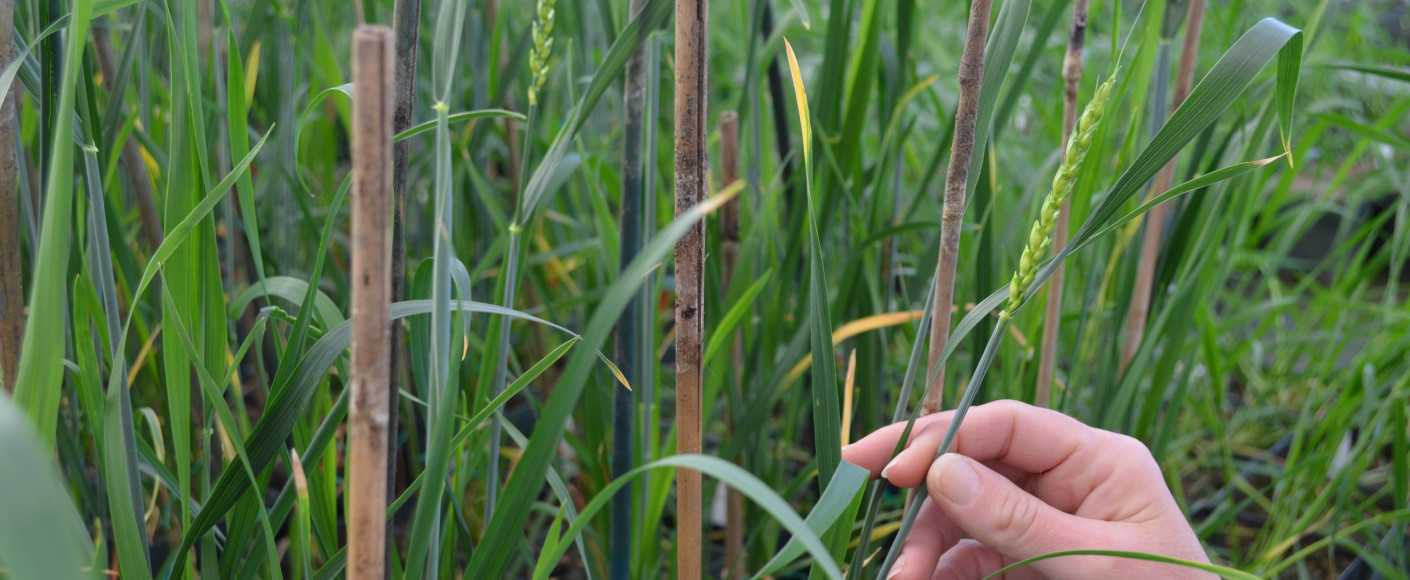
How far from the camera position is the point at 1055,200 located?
0.35 meters

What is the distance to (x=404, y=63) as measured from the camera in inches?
15.5

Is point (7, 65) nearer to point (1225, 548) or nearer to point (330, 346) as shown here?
point (330, 346)

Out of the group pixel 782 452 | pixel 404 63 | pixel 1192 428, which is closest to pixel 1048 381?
pixel 782 452

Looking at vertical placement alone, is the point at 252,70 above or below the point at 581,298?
above

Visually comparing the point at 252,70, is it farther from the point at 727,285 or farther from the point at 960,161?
the point at 960,161

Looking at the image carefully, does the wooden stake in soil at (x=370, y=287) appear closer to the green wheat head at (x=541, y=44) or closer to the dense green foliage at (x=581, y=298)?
the dense green foliage at (x=581, y=298)

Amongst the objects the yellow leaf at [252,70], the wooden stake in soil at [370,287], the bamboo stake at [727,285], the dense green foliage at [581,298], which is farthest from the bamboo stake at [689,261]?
the yellow leaf at [252,70]

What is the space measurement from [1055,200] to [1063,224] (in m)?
0.31

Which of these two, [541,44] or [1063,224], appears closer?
[541,44]

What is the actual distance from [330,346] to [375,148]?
0.18 metres

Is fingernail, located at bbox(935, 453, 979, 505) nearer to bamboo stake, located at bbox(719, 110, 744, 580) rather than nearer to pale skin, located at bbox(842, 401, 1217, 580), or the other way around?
pale skin, located at bbox(842, 401, 1217, 580)

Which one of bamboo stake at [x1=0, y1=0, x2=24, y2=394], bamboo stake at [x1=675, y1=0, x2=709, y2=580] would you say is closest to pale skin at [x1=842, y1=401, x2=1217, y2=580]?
bamboo stake at [x1=675, y1=0, x2=709, y2=580]

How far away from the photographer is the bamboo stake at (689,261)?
377 mm

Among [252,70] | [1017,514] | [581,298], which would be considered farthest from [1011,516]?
[252,70]
